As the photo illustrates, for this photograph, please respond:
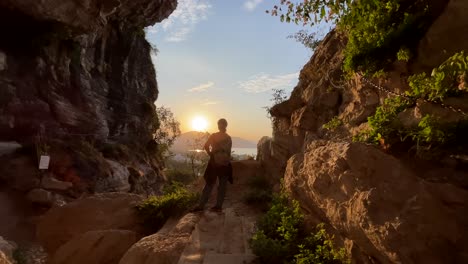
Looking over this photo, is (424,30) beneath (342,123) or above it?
above

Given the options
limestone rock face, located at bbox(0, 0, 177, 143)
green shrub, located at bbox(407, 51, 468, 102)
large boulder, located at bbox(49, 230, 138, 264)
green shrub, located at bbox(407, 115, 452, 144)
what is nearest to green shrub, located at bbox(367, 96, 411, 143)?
green shrub, located at bbox(407, 51, 468, 102)

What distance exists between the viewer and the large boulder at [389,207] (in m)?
2.89

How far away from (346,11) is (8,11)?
25995mm

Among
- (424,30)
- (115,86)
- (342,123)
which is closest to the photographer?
(424,30)

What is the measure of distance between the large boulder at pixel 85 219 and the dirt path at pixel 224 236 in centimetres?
234

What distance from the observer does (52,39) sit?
1049 inches

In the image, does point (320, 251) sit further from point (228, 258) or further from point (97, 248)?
point (97, 248)

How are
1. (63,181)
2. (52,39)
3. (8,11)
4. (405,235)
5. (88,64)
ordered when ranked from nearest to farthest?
(405,235), (63,181), (8,11), (52,39), (88,64)

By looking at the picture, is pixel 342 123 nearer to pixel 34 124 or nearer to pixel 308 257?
pixel 308 257

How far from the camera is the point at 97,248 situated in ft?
24.6

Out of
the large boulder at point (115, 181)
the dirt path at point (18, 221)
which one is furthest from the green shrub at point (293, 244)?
the large boulder at point (115, 181)

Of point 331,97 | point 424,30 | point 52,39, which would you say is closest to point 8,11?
point 52,39

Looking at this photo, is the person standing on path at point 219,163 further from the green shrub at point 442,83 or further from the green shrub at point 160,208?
the green shrub at point 442,83

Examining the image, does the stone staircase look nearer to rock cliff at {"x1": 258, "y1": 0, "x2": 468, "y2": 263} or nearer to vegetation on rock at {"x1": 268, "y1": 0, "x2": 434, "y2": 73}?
rock cliff at {"x1": 258, "y1": 0, "x2": 468, "y2": 263}
